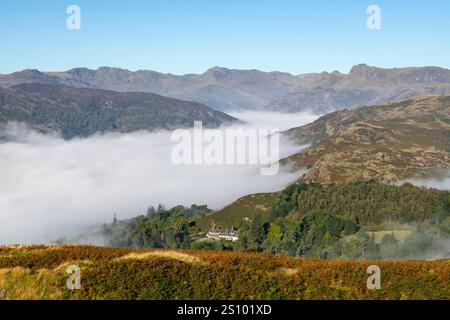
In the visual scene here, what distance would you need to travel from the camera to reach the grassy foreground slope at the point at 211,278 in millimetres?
27641

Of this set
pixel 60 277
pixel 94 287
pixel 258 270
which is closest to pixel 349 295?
pixel 258 270

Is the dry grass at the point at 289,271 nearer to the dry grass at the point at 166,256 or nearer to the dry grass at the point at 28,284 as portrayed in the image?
the dry grass at the point at 166,256

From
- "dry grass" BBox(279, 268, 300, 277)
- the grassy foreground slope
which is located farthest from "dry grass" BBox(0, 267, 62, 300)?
"dry grass" BBox(279, 268, 300, 277)

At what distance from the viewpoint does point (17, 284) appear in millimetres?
27812

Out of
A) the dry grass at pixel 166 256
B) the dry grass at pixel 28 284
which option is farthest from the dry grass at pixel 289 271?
the dry grass at pixel 28 284

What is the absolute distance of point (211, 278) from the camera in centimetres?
2938

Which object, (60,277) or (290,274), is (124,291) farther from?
(290,274)

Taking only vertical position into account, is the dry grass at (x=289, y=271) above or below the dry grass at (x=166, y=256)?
below

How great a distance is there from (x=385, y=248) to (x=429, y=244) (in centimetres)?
1532

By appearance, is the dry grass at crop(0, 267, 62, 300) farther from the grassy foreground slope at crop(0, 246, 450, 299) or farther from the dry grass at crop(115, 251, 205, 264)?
the dry grass at crop(115, 251, 205, 264)

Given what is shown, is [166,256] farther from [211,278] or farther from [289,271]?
[289,271]

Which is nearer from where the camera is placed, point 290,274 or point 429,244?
point 290,274

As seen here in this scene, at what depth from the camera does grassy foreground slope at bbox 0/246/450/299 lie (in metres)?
27.6

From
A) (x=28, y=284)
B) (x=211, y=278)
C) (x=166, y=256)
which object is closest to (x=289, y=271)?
(x=211, y=278)
